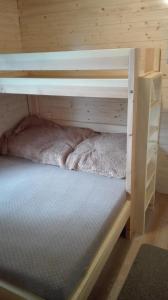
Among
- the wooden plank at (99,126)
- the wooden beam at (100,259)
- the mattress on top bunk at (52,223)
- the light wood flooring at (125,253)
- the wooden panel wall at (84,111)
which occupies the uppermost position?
the wooden panel wall at (84,111)

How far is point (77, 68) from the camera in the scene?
1.61 metres

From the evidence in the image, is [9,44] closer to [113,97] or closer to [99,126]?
[99,126]

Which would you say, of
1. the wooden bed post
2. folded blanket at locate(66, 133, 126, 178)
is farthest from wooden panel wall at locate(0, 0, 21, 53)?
the wooden bed post

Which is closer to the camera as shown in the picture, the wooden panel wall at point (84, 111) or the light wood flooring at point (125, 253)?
the light wood flooring at point (125, 253)

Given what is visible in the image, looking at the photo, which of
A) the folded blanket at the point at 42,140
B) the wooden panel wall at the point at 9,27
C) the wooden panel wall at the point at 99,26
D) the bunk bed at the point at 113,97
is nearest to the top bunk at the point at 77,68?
the bunk bed at the point at 113,97

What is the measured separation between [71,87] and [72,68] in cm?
13

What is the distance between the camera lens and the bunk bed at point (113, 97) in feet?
4.89

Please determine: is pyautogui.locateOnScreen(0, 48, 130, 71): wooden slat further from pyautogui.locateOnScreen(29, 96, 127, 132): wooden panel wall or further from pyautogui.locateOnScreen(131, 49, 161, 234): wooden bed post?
pyautogui.locateOnScreen(29, 96, 127, 132): wooden panel wall

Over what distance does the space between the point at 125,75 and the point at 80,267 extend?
168 cm

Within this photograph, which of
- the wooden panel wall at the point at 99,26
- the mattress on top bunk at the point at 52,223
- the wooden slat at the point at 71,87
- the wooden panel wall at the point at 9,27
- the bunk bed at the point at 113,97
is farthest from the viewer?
the wooden panel wall at the point at 9,27

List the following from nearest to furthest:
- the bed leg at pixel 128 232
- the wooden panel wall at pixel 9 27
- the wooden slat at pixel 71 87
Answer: the wooden slat at pixel 71 87 < the bed leg at pixel 128 232 < the wooden panel wall at pixel 9 27

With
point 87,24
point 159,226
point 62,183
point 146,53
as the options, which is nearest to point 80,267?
point 62,183

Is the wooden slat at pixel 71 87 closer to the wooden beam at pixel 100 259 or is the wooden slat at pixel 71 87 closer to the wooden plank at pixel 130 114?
the wooden plank at pixel 130 114

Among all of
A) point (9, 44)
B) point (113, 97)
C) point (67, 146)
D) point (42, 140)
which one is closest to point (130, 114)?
point (113, 97)
